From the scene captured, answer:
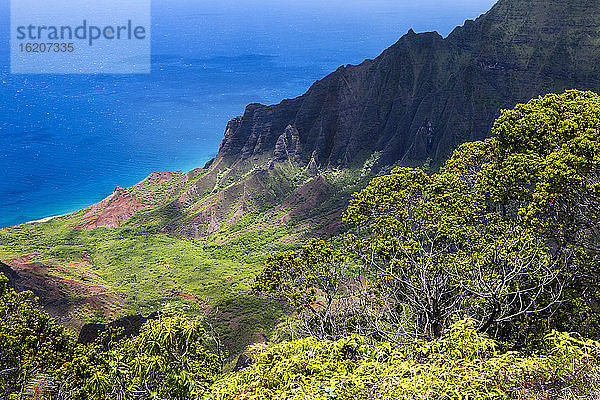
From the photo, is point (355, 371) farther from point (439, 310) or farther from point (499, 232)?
point (499, 232)

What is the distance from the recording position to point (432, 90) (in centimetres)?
10169

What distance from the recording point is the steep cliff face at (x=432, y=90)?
75500 mm

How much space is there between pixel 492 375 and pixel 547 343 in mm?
7027

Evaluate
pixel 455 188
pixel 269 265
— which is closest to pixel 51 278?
pixel 269 265

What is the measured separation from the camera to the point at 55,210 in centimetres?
15675

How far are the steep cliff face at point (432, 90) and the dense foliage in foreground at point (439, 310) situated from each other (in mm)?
64265

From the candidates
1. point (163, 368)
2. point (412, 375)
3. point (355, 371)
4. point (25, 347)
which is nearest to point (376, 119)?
point (25, 347)

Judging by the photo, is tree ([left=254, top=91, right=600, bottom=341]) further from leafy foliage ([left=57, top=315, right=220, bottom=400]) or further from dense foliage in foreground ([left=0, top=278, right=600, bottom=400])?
leafy foliage ([left=57, top=315, right=220, bottom=400])

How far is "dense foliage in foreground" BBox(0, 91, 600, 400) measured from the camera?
10438mm

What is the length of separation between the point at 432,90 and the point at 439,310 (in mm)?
93096

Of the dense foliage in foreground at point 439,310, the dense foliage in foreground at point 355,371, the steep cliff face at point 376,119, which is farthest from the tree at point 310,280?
the steep cliff face at point 376,119

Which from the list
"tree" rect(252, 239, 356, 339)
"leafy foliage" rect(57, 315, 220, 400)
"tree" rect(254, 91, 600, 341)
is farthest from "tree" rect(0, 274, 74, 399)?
"tree" rect(254, 91, 600, 341)

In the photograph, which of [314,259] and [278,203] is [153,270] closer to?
[278,203]

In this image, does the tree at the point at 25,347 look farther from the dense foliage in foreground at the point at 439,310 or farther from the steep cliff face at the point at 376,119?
the steep cliff face at the point at 376,119
